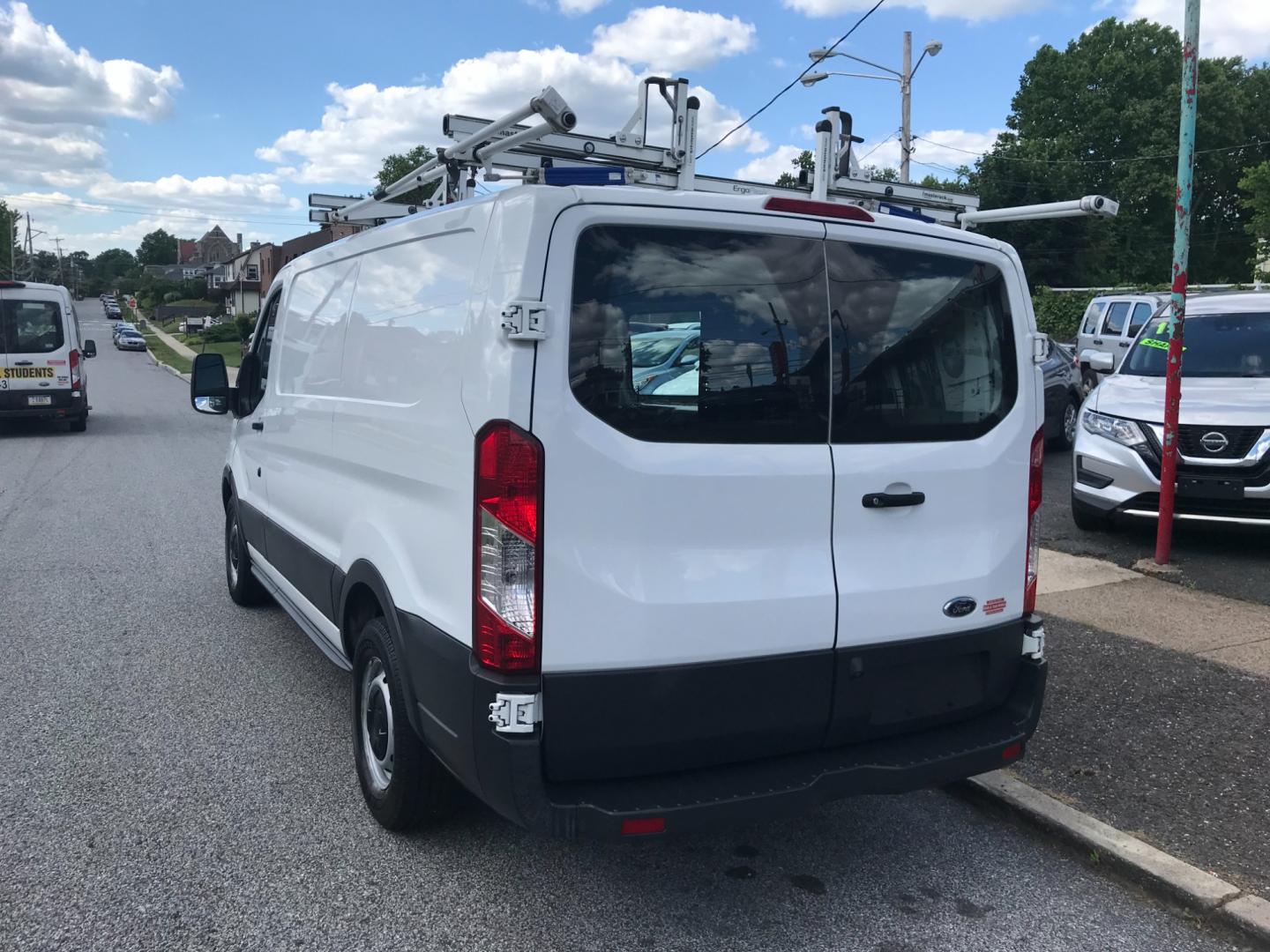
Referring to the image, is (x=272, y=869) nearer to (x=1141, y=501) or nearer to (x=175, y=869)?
(x=175, y=869)

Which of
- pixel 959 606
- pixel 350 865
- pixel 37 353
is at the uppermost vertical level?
pixel 37 353

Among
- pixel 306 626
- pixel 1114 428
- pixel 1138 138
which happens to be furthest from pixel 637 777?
pixel 1138 138

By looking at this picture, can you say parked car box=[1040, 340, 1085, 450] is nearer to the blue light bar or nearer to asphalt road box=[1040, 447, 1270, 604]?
asphalt road box=[1040, 447, 1270, 604]

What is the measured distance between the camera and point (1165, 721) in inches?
189

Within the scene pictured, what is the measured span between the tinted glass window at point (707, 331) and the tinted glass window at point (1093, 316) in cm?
1785

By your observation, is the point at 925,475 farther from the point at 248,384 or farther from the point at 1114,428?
the point at 1114,428

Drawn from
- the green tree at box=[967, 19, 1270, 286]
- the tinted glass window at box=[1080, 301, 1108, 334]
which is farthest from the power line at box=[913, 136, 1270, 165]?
the tinted glass window at box=[1080, 301, 1108, 334]

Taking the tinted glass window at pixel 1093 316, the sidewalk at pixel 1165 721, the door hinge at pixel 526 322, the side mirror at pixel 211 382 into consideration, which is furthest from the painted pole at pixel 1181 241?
the tinted glass window at pixel 1093 316

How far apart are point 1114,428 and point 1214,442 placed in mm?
713

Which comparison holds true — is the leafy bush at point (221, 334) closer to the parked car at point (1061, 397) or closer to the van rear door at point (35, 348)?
the van rear door at point (35, 348)

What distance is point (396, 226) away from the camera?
3838 mm

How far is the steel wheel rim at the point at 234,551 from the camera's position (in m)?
6.66

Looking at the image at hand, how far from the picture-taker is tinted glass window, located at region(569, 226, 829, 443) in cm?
289

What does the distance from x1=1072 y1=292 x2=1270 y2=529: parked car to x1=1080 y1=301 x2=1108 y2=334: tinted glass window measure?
10.6m
